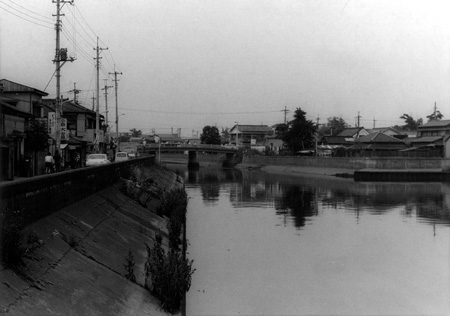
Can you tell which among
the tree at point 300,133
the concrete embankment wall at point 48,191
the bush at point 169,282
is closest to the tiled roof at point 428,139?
the tree at point 300,133

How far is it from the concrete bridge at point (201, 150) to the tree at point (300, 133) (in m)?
14.2

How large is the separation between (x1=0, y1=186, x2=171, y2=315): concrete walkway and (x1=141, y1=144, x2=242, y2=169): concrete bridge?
81611mm

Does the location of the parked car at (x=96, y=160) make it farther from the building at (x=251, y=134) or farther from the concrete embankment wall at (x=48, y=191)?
the building at (x=251, y=134)

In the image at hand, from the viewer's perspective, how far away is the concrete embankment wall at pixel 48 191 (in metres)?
9.84

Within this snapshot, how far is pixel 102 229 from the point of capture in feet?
48.7

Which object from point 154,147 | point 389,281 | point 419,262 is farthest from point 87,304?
point 154,147

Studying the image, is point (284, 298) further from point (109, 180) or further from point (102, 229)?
point (109, 180)

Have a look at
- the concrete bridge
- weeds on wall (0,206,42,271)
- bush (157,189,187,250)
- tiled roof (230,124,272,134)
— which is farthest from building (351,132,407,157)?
weeds on wall (0,206,42,271)

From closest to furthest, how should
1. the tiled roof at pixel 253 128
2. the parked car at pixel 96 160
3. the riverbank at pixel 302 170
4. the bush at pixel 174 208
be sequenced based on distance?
the bush at pixel 174 208
the parked car at pixel 96 160
the riverbank at pixel 302 170
the tiled roof at pixel 253 128

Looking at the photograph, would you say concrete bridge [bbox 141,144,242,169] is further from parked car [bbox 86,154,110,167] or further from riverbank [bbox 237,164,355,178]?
parked car [bbox 86,154,110,167]

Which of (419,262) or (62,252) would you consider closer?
(62,252)

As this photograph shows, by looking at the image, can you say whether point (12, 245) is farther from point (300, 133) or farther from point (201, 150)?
point (201, 150)

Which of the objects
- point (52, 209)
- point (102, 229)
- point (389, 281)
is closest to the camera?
point (52, 209)

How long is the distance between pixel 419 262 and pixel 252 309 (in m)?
8.41
